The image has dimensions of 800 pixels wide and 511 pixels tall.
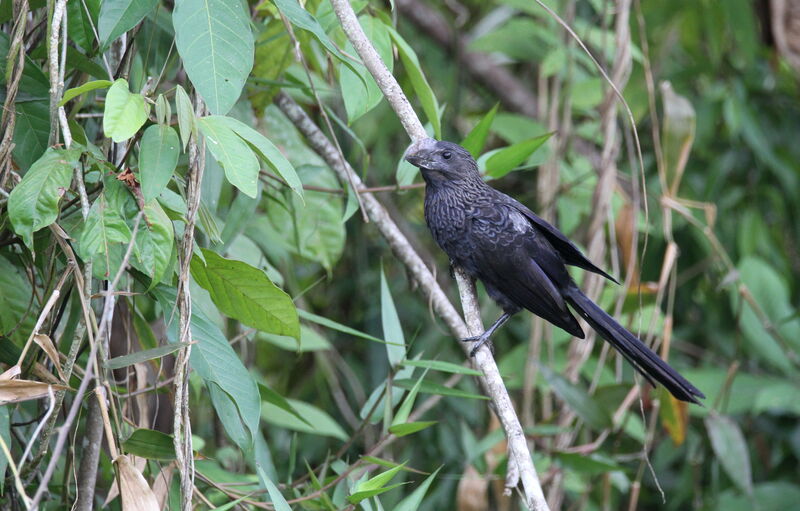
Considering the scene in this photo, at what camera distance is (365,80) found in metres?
2.11

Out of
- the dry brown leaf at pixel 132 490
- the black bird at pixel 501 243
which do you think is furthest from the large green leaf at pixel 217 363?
the black bird at pixel 501 243

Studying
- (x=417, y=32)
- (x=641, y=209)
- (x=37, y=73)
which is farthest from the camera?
(x=417, y=32)

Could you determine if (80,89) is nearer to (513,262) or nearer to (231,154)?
(231,154)

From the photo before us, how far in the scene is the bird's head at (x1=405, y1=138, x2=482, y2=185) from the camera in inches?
104

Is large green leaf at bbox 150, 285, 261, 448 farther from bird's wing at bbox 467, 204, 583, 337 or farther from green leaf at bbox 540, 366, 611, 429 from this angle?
green leaf at bbox 540, 366, 611, 429

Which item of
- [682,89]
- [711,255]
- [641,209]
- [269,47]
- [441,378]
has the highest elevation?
[269,47]

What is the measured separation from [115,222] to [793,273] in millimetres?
4607

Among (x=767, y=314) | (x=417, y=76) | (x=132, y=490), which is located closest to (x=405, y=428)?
(x=132, y=490)

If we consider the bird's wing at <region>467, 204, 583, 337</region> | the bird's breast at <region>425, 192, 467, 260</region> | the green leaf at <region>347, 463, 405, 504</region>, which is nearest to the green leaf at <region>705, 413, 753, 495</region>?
the bird's wing at <region>467, 204, 583, 337</region>

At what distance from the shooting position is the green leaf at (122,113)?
59.1 inches

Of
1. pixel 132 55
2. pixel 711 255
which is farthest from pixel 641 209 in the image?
pixel 132 55

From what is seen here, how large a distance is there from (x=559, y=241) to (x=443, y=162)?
1.65ft

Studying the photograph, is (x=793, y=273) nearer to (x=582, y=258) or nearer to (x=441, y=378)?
(x=441, y=378)

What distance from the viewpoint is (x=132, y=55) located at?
207 centimetres
